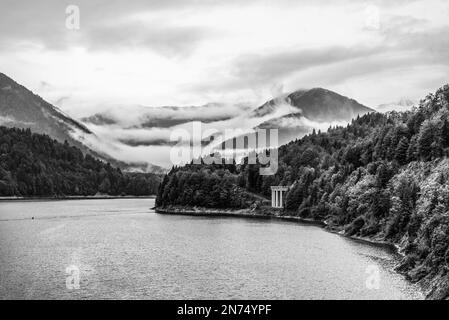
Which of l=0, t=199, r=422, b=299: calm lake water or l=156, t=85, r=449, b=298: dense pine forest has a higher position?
l=156, t=85, r=449, b=298: dense pine forest

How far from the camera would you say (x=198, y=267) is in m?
110

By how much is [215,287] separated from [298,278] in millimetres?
15641

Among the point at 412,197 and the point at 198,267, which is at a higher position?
the point at 412,197

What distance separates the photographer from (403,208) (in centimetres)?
13438

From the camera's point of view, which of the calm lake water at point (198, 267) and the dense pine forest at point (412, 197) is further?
the dense pine forest at point (412, 197)

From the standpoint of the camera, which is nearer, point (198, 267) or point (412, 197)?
point (198, 267)

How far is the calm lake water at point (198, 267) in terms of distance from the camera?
8594cm

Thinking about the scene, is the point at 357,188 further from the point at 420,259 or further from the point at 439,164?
the point at 420,259

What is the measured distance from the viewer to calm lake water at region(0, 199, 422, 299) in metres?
85.9

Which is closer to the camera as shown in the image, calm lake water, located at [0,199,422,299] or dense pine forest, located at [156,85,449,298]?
calm lake water, located at [0,199,422,299]
